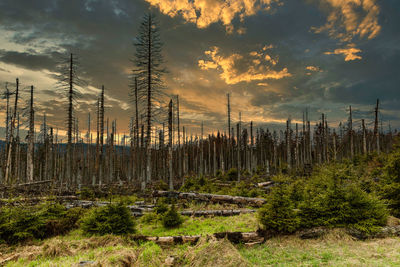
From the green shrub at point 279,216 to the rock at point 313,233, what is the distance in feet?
1.08

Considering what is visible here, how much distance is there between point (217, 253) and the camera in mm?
5723

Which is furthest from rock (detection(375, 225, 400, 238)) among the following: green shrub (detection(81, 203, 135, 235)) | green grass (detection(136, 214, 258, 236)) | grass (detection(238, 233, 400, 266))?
green shrub (detection(81, 203, 135, 235))

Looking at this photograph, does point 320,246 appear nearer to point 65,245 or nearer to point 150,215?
point 150,215

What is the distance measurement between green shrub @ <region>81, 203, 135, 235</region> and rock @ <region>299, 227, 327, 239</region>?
691cm

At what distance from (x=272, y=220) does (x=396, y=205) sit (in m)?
6.93

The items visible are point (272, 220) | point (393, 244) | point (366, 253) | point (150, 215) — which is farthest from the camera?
point (150, 215)

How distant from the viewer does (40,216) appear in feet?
29.8

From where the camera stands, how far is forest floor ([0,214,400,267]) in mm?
5418

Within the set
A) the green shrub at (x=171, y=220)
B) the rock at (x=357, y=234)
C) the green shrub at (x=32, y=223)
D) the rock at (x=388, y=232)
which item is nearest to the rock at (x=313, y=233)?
the rock at (x=357, y=234)

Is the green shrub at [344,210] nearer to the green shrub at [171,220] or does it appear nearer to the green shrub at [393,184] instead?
the green shrub at [393,184]

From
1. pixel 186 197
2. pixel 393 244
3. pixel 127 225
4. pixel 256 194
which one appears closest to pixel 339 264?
pixel 393 244

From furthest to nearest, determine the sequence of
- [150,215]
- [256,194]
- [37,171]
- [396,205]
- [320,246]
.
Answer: [37,171] → [256,194] → [150,215] → [396,205] → [320,246]

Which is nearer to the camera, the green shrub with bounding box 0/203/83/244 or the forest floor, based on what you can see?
the forest floor

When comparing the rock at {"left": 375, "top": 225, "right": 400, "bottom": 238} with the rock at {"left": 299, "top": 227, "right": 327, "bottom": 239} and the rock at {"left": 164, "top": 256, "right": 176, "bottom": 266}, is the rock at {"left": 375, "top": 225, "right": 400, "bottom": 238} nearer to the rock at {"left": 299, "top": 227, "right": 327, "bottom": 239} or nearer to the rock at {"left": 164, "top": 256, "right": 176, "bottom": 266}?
the rock at {"left": 299, "top": 227, "right": 327, "bottom": 239}
